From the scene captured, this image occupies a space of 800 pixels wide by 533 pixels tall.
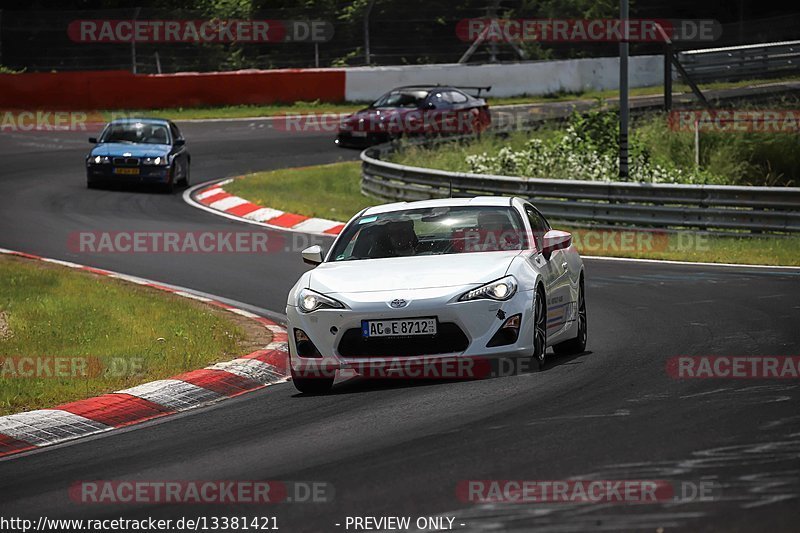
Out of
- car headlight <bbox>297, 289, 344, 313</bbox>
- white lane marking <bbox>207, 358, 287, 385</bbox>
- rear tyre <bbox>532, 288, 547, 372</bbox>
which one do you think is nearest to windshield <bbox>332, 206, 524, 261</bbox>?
rear tyre <bbox>532, 288, 547, 372</bbox>

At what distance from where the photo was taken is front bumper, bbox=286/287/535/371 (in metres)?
9.86

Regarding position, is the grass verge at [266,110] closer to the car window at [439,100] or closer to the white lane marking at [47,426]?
the car window at [439,100]

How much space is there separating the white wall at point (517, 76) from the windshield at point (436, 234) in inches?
1262

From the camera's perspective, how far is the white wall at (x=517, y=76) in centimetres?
4331

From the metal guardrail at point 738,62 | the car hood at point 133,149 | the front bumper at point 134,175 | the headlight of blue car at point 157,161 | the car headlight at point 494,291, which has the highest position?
the metal guardrail at point 738,62

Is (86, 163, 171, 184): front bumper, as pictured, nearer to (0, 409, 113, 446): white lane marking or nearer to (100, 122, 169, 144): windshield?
(100, 122, 169, 144): windshield

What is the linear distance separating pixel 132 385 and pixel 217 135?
89.0ft

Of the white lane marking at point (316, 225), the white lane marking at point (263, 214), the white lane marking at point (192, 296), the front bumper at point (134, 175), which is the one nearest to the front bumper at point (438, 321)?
the white lane marking at point (192, 296)

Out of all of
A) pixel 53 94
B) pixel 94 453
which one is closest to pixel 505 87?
pixel 53 94

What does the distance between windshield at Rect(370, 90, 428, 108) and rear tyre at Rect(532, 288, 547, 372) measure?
2445 centimetres

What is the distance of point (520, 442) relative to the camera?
759cm

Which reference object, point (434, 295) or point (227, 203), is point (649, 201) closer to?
point (227, 203)

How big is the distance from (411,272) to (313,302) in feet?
2.42

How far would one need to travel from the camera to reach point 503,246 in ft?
36.5
